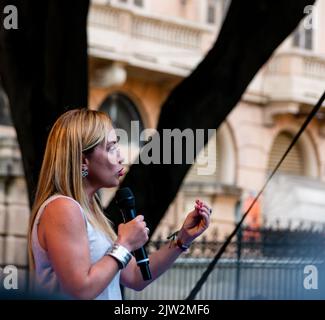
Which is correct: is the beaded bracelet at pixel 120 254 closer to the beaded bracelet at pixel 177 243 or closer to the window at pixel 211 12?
the beaded bracelet at pixel 177 243

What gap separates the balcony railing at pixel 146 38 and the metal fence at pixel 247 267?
341 inches

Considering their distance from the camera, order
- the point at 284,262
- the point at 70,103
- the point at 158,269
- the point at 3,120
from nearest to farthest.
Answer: the point at 158,269 → the point at 70,103 → the point at 284,262 → the point at 3,120

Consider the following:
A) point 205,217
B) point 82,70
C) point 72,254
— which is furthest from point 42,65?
point 72,254

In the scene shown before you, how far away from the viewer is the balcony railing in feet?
57.7

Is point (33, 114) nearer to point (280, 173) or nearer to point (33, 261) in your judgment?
point (33, 261)

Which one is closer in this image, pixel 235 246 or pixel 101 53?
pixel 235 246

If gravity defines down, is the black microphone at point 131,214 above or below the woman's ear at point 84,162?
below

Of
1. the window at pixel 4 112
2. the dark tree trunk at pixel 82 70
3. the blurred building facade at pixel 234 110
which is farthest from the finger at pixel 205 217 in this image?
the window at pixel 4 112

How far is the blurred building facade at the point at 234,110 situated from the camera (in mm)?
17438

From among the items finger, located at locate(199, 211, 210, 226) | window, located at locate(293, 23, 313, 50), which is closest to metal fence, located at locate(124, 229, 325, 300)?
finger, located at locate(199, 211, 210, 226)

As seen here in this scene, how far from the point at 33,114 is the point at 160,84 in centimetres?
1310

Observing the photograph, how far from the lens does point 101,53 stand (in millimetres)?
17438

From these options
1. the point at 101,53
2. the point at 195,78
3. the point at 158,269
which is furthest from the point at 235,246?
the point at 101,53

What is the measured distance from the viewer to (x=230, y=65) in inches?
243
